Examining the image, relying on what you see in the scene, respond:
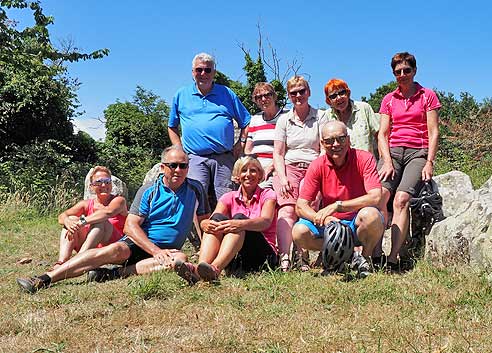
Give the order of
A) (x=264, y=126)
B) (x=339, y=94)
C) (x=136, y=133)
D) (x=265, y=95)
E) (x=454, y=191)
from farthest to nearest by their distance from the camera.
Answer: (x=136, y=133) → (x=264, y=126) → (x=265, y=95) → (x=454, y=191) → (x=339, y=94)

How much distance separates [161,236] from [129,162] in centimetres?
1310

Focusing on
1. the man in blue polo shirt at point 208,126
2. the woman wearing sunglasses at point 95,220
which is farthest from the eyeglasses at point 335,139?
the woman wearing sunglasses at point 95,220

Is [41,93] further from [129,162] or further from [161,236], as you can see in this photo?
[161,236]

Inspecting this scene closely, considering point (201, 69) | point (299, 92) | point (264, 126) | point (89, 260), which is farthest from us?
point (264, 126)

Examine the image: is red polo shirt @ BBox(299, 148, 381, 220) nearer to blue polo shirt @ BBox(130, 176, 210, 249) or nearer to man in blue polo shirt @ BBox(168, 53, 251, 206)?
blue polo shirt @ BBox(130, 176, 210, 249)

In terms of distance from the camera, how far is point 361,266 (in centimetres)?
496

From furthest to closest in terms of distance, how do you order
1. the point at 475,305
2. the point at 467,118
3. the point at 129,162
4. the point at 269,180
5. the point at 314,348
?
the point at 129,162, the point at 467,118, the point at 269,180, the point at 475,305, the point at 314,348

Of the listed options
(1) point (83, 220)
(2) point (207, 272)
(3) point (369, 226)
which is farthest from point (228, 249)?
(1) point (83, 220)

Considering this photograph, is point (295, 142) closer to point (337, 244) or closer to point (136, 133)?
point (337, 244)

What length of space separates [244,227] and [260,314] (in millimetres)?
1374

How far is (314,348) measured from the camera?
329cm

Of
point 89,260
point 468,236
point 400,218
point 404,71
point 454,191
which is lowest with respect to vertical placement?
point 89,260

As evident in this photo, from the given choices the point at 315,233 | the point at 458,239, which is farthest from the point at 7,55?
the point at 458,239

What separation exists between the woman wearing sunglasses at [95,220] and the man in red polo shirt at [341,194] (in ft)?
6.65
